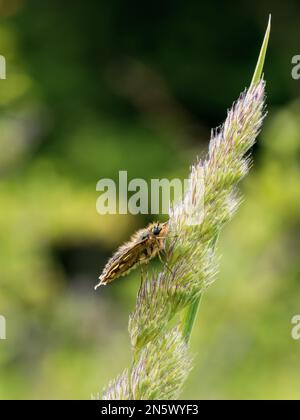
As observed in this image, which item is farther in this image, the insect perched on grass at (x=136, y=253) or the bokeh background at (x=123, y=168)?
the bokeh background at (x=123, y=168)

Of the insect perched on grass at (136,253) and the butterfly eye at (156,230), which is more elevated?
the butterfly eye at (156,230)

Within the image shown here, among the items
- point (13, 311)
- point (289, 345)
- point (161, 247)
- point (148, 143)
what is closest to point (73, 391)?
point (13, 311)

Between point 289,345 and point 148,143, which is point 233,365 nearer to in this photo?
point 289,345

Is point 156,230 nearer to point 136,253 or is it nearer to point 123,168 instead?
point 136,253

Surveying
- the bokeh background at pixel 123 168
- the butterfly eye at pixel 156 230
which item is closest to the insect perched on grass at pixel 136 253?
the butterfly eye at pixel 156 230

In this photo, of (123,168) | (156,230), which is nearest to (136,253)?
(156,230)

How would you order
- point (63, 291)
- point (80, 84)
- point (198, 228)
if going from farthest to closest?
point (80, 84) < point (63, 291) < point (198, 228)

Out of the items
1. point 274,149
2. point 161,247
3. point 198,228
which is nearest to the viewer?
point 198,228

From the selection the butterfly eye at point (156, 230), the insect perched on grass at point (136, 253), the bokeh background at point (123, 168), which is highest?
the bokeh background at point (123, 168)

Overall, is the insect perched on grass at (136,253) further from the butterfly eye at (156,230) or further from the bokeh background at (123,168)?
the bokeh background at (123,168)
